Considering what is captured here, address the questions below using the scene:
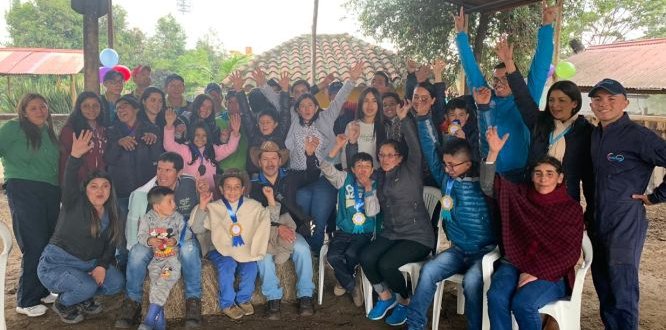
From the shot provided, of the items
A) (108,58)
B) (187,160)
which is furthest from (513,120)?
(108,58)

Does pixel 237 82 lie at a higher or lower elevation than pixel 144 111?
higher

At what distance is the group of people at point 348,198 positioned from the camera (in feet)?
9.51

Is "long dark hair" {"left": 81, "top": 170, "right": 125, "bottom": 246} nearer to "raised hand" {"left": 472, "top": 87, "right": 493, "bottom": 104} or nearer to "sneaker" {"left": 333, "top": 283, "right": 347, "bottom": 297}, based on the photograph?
"sneaker" {"left": 333, "top": 283, "right": 347, "bottom": 297}

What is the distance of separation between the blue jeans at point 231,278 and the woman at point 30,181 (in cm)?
131

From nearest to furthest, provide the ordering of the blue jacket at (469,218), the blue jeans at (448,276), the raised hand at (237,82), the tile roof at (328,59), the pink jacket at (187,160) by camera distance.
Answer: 1. the blue jeans at (448,276)
2. the blue jacket at (469,218)
3. the pink jacket at (187,160)
4. the raised hand at (237,82)
5. the tile roof at (328,59)

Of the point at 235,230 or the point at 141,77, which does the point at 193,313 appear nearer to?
the point at 235,230

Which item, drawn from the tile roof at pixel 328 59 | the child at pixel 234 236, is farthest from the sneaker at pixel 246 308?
the tile roof at pixel 328 59

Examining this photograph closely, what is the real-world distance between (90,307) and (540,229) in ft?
10.9

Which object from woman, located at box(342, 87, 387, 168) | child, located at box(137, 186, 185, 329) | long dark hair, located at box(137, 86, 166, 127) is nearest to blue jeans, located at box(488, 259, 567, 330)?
woman, located at box(342, 87, 387, 168)

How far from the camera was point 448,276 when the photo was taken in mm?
3268

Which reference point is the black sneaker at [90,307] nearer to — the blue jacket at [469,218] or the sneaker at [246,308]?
the sneaker at [246,308]

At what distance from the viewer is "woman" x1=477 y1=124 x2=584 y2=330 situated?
9.32 ft

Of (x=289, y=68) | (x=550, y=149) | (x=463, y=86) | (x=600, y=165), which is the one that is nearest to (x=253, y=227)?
(x=550, y=149)

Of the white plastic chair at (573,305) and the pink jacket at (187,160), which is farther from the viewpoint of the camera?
the pink jacket at (187,160)
